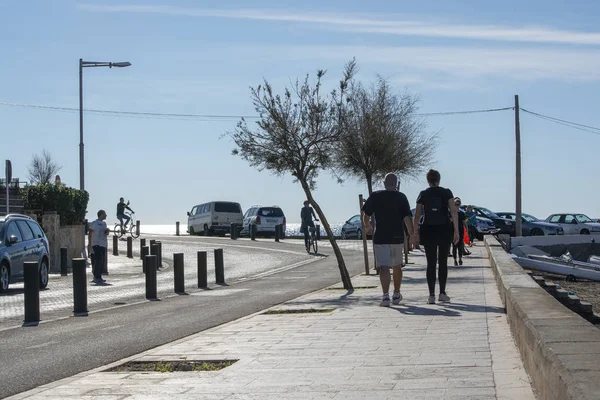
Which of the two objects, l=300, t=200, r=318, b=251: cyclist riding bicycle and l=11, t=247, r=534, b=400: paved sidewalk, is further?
l=300, t=200, r=318, b=251: cyclist riding bicycle

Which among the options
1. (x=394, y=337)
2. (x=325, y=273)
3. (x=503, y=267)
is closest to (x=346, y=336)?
(x=394, y=337)

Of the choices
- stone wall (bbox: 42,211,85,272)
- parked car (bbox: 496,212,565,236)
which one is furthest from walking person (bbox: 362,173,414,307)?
parked car (bbox: 496,212,565,236)

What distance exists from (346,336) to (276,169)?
1147cm

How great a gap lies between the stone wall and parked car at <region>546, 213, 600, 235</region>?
30.1 meters

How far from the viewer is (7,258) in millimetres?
20312

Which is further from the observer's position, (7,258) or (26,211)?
(26,211)

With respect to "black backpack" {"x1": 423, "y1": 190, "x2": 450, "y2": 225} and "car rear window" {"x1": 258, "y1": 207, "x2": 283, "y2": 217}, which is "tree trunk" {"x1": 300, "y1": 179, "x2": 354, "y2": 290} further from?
"car rear window" {"x1": 258, "y1": 207, "x2": 283, "y2": 217}

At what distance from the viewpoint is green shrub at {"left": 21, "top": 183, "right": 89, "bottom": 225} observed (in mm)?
31438

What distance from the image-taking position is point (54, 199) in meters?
31.8

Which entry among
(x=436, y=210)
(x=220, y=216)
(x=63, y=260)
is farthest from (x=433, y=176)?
(x=220, y=216)

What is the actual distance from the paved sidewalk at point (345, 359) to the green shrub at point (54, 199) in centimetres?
1934

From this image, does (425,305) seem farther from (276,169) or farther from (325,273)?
(325,273)

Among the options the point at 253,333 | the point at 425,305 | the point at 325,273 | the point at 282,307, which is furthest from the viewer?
the point at 325,273

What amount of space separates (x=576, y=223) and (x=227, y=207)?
18754 millimetres
